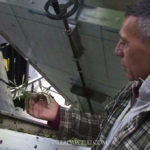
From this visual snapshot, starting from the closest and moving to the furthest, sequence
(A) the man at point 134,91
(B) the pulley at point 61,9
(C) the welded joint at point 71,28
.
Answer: (A) the man at point 134,91
(B) the pulley at point 61,9
(C) the welded joint at point 71,28

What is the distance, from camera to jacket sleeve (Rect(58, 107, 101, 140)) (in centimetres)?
182

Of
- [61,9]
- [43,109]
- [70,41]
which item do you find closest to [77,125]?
[43,109]

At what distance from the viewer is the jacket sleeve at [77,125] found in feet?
5.96

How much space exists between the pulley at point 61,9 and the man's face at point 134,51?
52cm

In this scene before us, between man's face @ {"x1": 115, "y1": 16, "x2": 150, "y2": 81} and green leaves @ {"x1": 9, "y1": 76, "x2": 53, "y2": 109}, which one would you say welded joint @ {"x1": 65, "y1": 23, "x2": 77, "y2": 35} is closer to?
green leaves @ {"x1": 9, "y1": 76, "x2": 53, "y2": 109}

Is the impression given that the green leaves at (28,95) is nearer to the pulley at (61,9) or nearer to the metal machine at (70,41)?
the metal machine at (70,41)

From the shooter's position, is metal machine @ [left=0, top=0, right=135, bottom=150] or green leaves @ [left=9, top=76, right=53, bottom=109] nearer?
metal machine @ [left=0, top=0, right=135, bottom=150]

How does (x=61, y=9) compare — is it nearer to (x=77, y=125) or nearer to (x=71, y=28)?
(x=71, y=28)

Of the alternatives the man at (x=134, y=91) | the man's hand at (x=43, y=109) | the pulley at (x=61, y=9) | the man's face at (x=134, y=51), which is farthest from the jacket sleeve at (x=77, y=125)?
the man's face at (x=134, y=51)

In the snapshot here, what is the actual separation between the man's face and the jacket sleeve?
74 cm

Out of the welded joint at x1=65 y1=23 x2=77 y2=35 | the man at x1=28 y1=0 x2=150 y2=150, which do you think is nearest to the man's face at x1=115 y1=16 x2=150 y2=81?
the man at x1=28 y1=0 x2=150 y2=150

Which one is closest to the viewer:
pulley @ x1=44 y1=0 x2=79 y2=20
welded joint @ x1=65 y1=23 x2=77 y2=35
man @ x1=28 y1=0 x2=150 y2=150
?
man @ x1=28 y1=0 x2=150 y2=150

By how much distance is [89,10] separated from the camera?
169 centimetres

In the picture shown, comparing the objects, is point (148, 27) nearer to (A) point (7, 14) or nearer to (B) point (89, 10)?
(B) point (89, 10)
